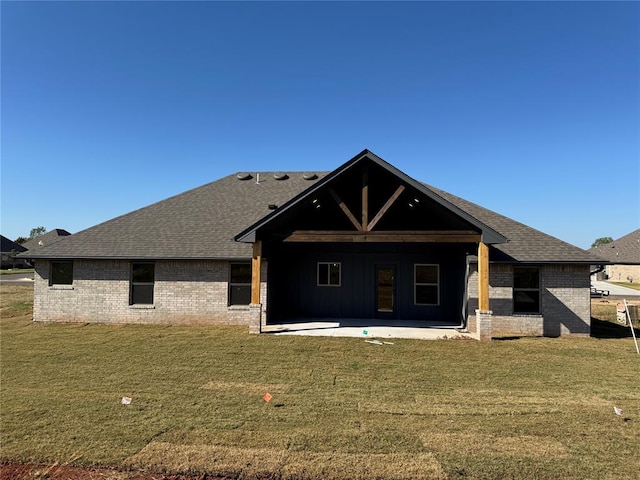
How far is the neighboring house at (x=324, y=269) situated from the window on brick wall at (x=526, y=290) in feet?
0.12

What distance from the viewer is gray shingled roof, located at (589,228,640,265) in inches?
1894

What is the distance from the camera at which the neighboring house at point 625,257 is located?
4859 centimetres

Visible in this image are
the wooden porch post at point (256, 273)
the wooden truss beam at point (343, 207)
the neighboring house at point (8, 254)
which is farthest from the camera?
the neighboring house at point (8, 254)

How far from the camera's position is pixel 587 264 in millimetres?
12438

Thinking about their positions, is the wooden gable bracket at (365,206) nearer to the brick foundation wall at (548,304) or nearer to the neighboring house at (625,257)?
the brick foundation wall at (548,304)

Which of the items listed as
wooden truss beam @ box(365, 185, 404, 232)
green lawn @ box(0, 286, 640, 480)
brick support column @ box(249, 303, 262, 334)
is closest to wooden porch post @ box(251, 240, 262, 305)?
brick support column @ box(249, 303, 262, 334)

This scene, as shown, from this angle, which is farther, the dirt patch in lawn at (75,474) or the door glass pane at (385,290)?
the door glass pane at (385,290)

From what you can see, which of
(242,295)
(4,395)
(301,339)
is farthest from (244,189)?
(4,395)

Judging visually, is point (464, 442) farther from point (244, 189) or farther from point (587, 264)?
point (244, 189)

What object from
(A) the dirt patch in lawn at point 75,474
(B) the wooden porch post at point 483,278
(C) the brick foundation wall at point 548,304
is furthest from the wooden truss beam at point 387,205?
(A) the dirt patch in lawn at point 75,474

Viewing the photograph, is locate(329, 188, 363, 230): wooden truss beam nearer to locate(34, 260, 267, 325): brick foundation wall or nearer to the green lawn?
the green lawn

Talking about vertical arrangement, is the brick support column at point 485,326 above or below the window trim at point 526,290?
below

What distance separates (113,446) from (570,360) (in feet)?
34.0

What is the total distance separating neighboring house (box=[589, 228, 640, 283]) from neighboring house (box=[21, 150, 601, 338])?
44.7 meters
